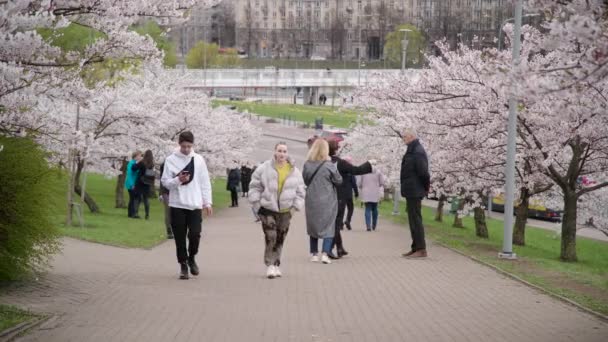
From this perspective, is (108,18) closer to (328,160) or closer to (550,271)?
(328,160)

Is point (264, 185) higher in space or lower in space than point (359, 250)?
higher

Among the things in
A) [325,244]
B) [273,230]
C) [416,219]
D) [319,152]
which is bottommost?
[325,244]

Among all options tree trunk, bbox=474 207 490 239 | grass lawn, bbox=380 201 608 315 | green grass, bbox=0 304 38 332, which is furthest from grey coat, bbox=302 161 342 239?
tree trunk, bbox=474 207 490 239

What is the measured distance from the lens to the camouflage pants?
14664 mm

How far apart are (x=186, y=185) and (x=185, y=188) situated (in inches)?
1.5

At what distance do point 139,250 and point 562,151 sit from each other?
8040 millimetres

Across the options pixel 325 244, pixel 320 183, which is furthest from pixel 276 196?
pixel 325 244

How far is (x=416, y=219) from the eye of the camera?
17.5m

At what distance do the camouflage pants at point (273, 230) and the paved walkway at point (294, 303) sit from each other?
0.29m

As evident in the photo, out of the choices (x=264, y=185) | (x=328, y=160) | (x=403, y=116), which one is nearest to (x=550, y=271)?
(x=328, y=160)

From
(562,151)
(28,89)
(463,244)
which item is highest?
(28,89)

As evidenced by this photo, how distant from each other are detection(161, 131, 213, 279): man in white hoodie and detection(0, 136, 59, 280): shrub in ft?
5.25

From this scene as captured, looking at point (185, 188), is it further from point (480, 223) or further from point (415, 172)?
point (480, 223)

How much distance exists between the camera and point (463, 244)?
22656mm
